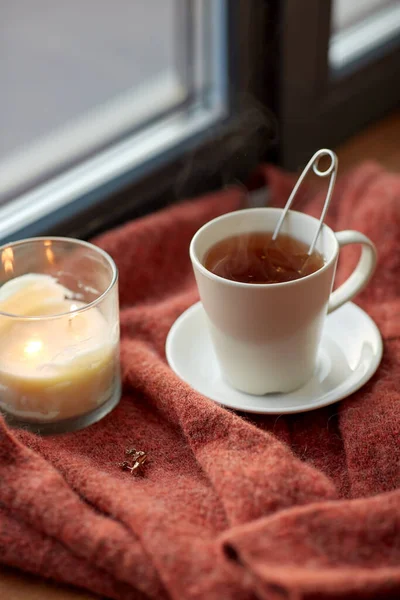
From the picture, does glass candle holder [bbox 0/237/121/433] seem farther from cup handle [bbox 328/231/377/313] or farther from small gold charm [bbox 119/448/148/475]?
cup handle [bbox 328/231/377/313]

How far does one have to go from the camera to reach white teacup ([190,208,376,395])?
23.5 inches

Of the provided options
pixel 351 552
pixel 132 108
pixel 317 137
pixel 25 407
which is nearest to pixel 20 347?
pixel 25 407

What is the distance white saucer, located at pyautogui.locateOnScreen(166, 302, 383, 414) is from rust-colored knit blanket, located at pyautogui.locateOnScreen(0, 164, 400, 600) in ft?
0.05

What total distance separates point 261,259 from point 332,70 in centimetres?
44

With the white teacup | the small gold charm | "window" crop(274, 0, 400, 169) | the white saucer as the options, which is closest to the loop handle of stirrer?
the white teacup

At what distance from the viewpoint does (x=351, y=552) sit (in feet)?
1.58

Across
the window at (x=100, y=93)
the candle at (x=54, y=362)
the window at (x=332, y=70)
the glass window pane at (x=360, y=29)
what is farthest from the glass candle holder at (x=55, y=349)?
the glass window pane at (x=360, y=29)

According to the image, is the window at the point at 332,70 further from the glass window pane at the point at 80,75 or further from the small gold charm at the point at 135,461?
the small gold charm at the point at 135,461

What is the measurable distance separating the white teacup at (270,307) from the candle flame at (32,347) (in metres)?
0.13

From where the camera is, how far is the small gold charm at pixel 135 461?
1.97 ft

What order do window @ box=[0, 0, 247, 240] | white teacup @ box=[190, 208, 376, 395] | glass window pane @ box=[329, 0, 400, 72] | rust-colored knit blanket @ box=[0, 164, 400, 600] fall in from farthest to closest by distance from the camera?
glass window pane @ box=[329, 0, 400, 72] → window @ box=[0, 0, 247, 240] → white teacup @ box=[190, 208, 376, 395] → rust-colored knit blanket @ box=[0, 164, 400, 600]

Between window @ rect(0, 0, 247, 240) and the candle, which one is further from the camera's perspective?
window @ rect(0, 0, 247, 240)

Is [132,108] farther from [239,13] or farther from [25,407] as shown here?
[25,407]

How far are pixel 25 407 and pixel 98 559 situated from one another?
0.52 feet
